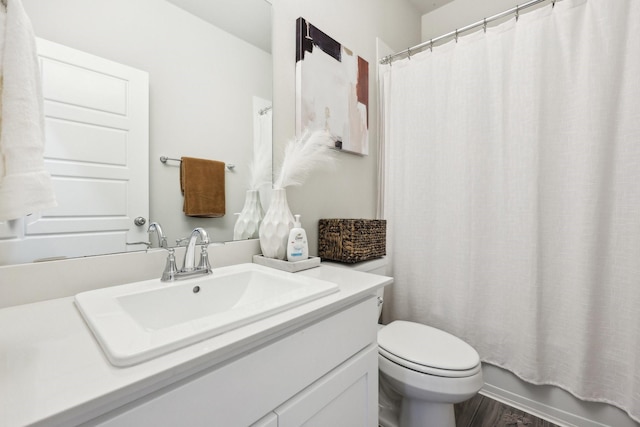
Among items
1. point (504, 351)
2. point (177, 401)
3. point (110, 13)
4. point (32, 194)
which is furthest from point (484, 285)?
point (110, 13)

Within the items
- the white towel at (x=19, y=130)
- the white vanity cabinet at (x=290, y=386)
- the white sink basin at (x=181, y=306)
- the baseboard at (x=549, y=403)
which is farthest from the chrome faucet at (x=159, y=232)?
the baseboard at (x=549, y=403)

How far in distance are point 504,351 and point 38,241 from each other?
1810 millimetres

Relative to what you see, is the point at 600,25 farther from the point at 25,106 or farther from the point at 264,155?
the point at 25,106

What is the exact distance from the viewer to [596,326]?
117 centimetres

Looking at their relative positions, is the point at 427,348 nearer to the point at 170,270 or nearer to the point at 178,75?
the point at 170,270

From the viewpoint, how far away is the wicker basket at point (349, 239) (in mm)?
1253

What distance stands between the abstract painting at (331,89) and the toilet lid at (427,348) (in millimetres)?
916

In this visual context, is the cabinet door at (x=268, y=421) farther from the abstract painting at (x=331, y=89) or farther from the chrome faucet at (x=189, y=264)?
the abstract painting at (x=331, y=89)

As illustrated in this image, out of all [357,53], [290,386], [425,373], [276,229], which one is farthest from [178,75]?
[425,373]

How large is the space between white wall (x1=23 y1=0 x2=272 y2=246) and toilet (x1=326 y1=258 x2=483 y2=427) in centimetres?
71

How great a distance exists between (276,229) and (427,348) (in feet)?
2.45

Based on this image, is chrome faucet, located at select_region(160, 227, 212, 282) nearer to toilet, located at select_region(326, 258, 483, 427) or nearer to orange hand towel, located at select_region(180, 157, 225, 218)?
orange hand towel, located at select_region(180, 157, 225, 218)

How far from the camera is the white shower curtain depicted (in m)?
1.12

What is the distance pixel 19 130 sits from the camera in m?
0.46
